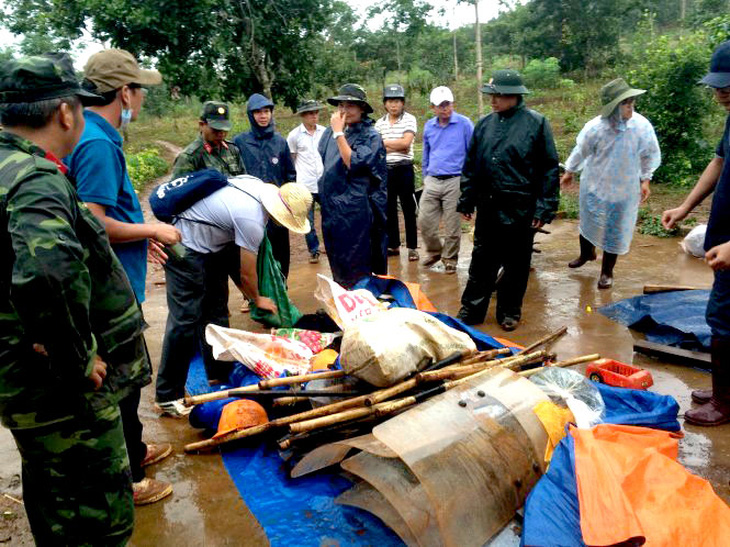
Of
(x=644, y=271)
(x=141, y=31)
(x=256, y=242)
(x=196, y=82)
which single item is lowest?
(x=644, y=271)

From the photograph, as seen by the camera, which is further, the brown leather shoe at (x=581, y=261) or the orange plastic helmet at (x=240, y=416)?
the brown leather shoe at (x=581, y=261)

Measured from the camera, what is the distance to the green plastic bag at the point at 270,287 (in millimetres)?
3963

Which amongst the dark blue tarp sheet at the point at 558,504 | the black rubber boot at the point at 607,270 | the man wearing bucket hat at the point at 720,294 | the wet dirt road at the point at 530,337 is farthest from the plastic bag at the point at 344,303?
the black rubber boot at the point at 607,270

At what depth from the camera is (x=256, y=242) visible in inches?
138

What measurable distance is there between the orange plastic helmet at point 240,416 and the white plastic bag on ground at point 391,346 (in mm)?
561

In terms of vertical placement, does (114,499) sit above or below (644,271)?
above

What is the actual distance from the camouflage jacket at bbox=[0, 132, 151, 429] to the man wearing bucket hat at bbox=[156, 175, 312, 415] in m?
1.31

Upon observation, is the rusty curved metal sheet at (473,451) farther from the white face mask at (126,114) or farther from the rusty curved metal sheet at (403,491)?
the white face mask at (126,114)

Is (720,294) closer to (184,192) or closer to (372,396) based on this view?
(372,396)

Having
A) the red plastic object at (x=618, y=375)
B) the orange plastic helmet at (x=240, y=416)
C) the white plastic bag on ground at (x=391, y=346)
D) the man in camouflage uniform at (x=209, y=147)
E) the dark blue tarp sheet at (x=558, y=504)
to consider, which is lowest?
the red plastic object at (x=618, y=375)

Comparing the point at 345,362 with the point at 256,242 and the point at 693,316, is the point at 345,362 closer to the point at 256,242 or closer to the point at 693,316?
the point at 256,242

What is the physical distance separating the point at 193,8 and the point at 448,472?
1151 cm

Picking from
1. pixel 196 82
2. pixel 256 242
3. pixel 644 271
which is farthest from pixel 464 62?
pixel 256 242

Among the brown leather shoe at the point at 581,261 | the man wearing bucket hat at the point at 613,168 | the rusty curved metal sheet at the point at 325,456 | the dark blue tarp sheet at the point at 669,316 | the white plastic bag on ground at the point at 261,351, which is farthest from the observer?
the brown leather shoe at the point at 581,261
